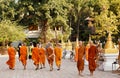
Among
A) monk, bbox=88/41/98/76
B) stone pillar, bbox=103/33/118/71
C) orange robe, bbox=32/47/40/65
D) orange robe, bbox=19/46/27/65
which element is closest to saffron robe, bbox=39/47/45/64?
orange robe, bbox=32/47/40/65

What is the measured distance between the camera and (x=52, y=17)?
5891 cm

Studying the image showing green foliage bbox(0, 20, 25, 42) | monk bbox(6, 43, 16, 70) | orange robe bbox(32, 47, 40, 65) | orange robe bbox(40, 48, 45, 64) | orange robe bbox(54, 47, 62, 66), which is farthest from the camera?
green foliage bbox(0, 20, 25, 42)

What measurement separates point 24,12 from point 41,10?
246 cm

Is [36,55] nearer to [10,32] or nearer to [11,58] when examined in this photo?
[11,58]

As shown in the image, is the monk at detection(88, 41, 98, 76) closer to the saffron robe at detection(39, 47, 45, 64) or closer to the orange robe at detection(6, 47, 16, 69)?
the saffron robe at detection(39, 47, 45, 64)

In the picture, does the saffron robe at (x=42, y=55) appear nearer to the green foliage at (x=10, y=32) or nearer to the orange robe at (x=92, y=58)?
the orange robe at (x=92, y=58)

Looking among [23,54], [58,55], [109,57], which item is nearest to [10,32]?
[23,54]

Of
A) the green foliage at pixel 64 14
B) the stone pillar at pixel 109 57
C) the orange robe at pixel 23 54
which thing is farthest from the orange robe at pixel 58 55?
the green foliage at pixel 64 14

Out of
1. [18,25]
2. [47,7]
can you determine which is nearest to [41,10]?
[47,7]

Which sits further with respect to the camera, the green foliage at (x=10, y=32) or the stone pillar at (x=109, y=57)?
the green foliage at (x=10, y=32)

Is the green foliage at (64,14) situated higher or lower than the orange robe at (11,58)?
higher

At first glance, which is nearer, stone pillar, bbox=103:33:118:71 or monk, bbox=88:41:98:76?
monk, bbox=88:41:98:76

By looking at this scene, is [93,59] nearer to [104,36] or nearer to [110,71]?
[110,71]

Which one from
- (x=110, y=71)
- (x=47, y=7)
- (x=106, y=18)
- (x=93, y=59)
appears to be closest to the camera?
(x=93, y=59)
